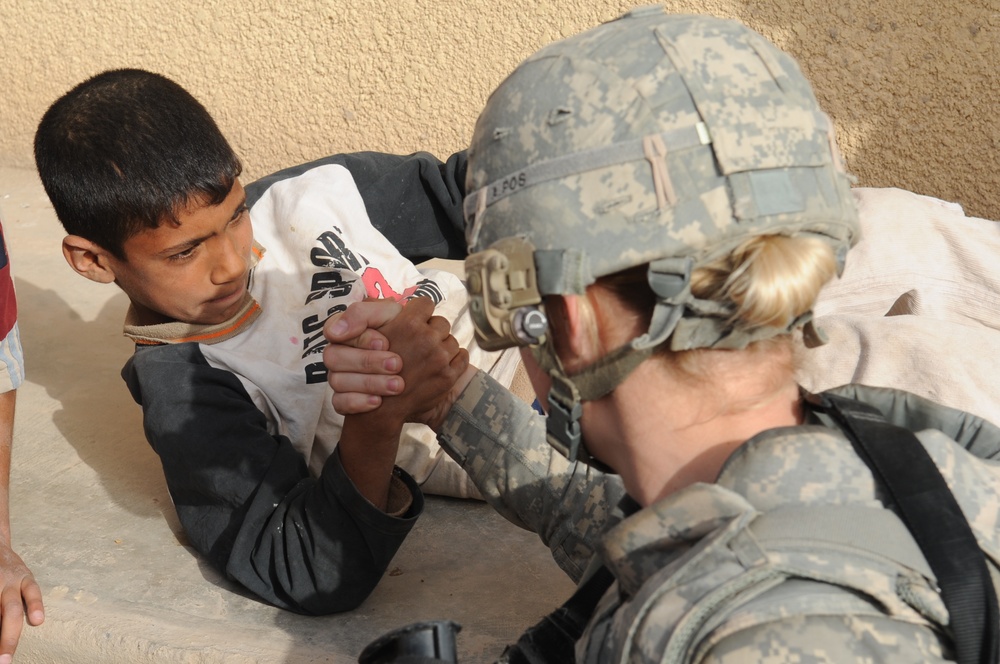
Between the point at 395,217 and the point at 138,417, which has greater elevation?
the point at 395,217

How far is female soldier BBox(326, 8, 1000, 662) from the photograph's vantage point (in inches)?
41.6

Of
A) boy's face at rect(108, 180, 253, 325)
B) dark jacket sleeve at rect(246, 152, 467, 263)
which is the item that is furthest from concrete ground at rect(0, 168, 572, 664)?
dark jacket sleeve at rect(246, 152, 467, 263)

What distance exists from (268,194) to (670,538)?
200 centimetres

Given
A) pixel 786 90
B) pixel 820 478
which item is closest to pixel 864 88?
pixel 786 90

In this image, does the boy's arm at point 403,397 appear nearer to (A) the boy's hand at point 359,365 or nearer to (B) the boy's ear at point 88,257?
(A) the boy's hand at point 359,365

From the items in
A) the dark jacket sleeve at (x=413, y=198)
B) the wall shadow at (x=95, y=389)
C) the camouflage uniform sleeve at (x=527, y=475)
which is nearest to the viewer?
the camouflage uniform sleeve at (x=527, y=475)

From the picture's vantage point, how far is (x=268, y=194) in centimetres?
284

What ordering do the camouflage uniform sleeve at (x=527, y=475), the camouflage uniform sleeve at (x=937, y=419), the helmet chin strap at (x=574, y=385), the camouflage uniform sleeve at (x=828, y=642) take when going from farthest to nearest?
1. the camouflage uniform sleeve at (x=527, y=475)
2. the camouflage uniform sleeve at (x=937, y=419)
3. the helmet chin strap at (x=574, y=385)
4. the camouflage uniform sleeve at (x=828, y=642)

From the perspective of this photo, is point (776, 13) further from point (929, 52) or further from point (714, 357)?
point (714, 357)

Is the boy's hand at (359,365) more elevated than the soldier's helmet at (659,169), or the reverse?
the soldier's helmet at (659,169)

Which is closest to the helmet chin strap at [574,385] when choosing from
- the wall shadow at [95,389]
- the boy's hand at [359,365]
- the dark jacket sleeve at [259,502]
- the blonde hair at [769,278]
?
the blonde hair at [769,278]

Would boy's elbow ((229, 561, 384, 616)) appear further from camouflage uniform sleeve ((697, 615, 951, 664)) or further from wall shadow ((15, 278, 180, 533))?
camouflage uniform sleeve ((697, 615, 951, 664))

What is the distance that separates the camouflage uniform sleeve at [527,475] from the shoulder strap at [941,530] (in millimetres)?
780

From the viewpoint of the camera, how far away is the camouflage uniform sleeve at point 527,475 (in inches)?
75.4
